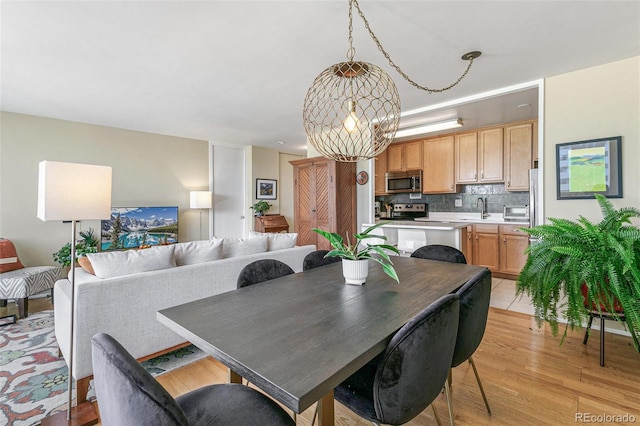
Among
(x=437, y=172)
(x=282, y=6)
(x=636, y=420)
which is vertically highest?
(x=282, y=6)

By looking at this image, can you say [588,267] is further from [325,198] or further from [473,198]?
[325,198]

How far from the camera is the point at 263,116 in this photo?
14.2 ft

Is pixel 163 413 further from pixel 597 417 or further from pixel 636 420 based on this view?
pixel 636 420

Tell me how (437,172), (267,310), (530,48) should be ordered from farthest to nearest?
(437,172)
(530,48)
(267,310)

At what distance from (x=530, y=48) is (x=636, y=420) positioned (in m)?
2.64

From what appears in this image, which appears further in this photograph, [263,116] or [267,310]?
[263,116]

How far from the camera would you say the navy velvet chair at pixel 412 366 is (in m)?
0.99

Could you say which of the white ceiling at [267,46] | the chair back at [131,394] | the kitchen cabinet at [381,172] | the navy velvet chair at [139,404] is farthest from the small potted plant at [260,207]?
the chair back at [131,394]

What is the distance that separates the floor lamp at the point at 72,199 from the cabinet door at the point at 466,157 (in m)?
4.96

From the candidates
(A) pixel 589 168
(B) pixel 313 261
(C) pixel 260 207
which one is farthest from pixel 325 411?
(C) pixel 260 207

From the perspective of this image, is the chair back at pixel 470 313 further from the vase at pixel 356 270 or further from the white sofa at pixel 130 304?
the white sofa at pixel 130 304

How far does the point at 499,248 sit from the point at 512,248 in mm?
170

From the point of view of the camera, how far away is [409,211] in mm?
5902

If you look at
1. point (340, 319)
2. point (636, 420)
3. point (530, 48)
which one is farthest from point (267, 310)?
point (530, 48)
